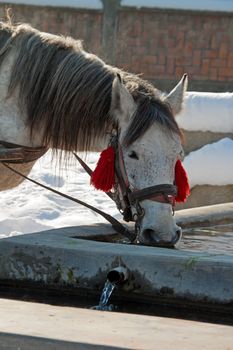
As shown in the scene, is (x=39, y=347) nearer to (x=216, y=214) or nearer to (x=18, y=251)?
(x=18, y=251)

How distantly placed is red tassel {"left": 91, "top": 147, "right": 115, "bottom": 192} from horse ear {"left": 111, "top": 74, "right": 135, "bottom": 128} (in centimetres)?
15

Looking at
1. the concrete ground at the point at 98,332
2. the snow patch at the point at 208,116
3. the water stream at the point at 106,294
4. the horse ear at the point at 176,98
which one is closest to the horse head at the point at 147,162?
the horse ear at the point at 176,98

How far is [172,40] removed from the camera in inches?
522

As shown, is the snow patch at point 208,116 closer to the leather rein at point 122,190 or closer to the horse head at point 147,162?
the leather rein at point 122,190

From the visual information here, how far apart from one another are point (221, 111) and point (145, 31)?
5196 millimetres

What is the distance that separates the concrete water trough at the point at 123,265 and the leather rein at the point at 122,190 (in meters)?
0.44

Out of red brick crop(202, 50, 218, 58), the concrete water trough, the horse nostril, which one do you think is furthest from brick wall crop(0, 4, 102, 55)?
the concrete water trough

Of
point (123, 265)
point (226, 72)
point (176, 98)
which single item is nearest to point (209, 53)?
point (226, 72)

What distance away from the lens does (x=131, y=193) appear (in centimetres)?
460

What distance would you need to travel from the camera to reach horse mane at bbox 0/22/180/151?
478 centimetres

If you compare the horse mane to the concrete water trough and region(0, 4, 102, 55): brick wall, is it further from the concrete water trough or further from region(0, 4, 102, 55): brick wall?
region(0, 4, 102, 55): brick wall

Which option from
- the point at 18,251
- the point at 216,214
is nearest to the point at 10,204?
the point at 216,214

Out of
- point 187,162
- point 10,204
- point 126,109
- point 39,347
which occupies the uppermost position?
point 126,109

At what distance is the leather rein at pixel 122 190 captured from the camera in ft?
14.8
